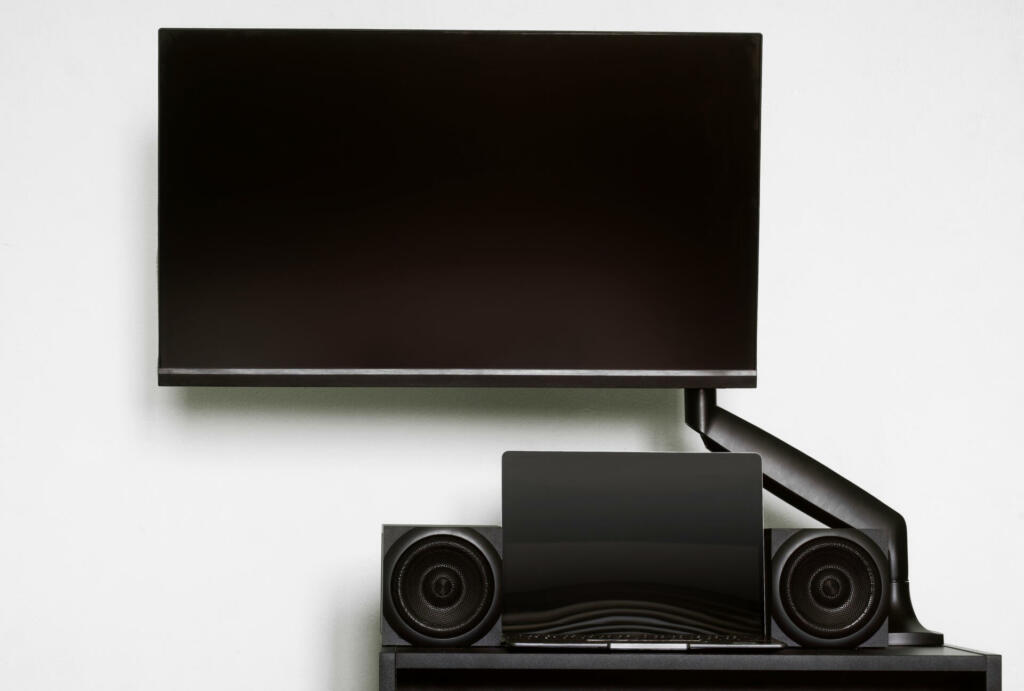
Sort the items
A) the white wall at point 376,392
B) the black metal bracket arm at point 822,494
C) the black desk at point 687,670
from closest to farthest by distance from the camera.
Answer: the black desk at point 687,670, the black metal bracket arm at point 822,494, the white wall at point 376,392

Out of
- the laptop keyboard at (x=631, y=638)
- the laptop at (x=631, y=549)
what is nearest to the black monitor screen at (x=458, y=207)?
the laptop at (x=631, y=549)

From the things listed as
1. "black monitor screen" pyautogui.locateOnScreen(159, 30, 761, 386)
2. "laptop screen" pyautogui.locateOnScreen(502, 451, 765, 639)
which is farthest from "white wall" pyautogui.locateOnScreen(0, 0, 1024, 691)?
"laptop screen" pyautogui.locateOnScreen(502, 451, 765, 639)

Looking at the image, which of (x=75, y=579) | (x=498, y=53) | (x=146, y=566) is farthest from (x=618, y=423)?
(x=75, y=579)

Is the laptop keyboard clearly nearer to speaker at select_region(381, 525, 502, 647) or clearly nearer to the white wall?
speaker at select_region(381, 525, 502, 647)

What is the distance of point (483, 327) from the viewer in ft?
5.58

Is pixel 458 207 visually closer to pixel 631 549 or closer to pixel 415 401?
pixel 415 401

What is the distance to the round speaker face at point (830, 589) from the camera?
1.51 meters

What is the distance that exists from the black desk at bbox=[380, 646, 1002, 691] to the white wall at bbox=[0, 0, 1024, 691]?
15.3 inches

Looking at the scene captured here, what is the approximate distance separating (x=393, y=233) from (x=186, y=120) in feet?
1.27

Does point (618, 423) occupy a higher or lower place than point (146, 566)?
higher

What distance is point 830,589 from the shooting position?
1528 mm

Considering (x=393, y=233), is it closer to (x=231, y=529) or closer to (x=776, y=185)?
(x=231, y=529)

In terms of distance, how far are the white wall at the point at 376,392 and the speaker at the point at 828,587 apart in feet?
1.04

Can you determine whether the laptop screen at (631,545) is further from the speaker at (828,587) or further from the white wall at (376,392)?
the white wall at (376,392)
